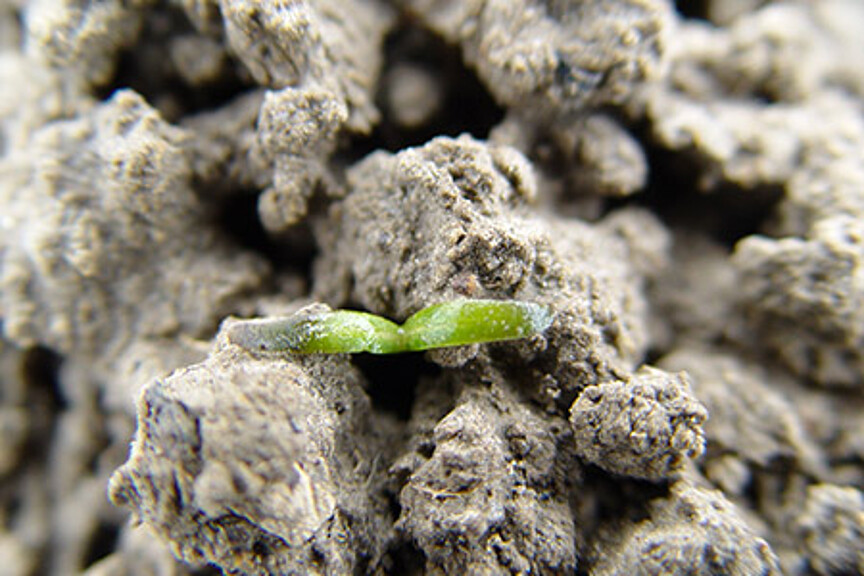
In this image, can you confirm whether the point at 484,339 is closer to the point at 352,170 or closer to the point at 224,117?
the point at 352,170

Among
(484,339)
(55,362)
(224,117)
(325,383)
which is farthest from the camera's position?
(55,362)

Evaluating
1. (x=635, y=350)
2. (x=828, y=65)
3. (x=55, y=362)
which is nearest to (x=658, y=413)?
(x=635, y=350)

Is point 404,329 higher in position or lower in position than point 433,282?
lower
